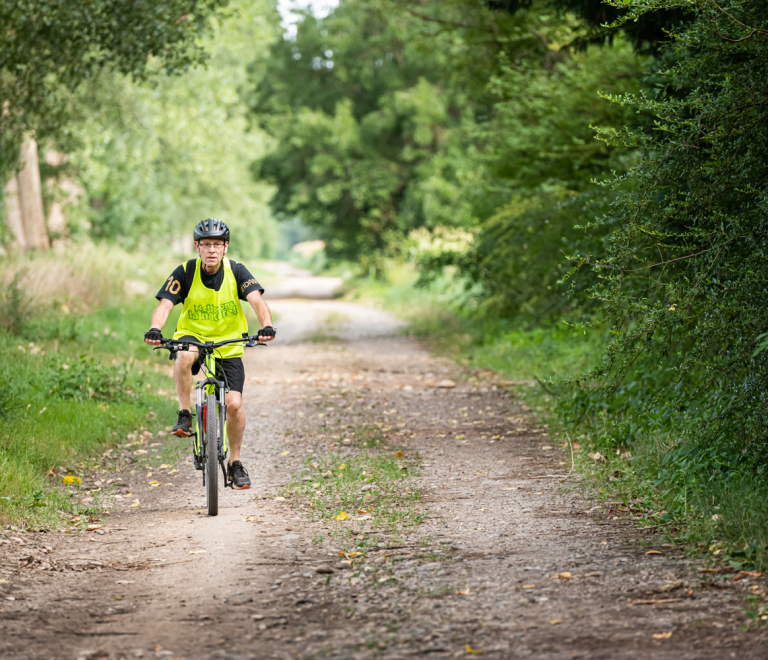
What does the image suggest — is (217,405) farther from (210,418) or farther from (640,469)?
(640,469)

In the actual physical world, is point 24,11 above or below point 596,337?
above

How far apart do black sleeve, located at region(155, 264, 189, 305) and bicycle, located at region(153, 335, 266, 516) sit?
40 centimetres

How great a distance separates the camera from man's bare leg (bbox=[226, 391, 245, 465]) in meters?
6.64

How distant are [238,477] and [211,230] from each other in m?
2.02

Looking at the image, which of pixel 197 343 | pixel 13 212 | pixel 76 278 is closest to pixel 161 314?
pixel 197 343

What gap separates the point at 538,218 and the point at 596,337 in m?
2.66

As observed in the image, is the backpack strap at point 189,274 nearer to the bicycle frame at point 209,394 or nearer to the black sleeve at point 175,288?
the black sleeve at point 175,288

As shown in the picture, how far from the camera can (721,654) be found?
11.9ft

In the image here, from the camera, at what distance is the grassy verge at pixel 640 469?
198 inches

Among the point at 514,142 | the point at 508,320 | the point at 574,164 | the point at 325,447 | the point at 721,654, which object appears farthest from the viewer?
the point at 508,320

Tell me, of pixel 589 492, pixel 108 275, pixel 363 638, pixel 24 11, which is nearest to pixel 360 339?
pixel 108 275

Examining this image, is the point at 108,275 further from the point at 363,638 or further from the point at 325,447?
the point at 363,638

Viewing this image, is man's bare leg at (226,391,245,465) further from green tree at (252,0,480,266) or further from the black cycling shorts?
green tree at (252,0,480,266)

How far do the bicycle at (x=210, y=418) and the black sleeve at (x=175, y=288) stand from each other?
40 cm
